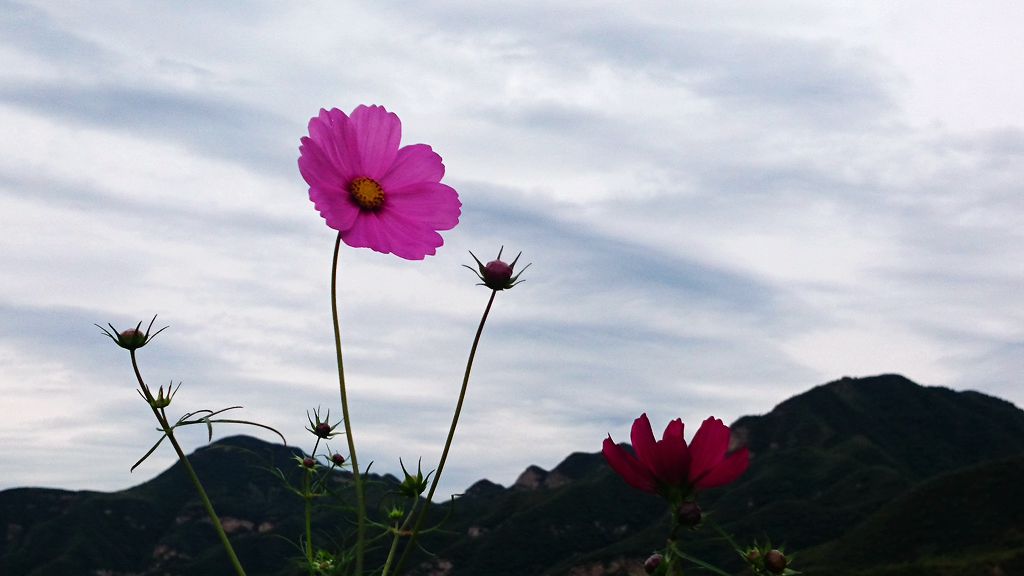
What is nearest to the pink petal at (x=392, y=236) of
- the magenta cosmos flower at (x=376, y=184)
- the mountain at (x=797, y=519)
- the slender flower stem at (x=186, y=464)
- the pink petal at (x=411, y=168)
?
the magenta cosmos flower at (x=376, y=184)

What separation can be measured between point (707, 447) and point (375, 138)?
1.12m

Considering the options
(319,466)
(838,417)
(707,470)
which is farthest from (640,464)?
(838,417)

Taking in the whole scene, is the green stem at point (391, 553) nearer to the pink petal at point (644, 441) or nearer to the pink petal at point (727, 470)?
the pink petal at point (644, 441)

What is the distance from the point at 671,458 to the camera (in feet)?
7.06

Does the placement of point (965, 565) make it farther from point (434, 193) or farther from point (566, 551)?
point (434, 193)

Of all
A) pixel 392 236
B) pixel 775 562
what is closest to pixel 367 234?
pixel 392 236

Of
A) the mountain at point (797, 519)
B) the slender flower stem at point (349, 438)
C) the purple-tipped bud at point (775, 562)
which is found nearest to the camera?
the slender flower stem at point (349, 438)

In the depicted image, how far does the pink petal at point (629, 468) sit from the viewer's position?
84.6 inches

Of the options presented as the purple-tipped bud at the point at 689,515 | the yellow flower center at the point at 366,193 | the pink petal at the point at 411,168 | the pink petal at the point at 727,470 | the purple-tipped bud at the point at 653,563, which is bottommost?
the purple-tipped bud at the point at 653,563

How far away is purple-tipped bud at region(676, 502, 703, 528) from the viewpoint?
2070 mm

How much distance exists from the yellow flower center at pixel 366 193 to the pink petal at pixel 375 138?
0.13 ft

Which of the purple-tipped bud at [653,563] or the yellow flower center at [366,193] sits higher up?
the yellow flower center at [366,193]

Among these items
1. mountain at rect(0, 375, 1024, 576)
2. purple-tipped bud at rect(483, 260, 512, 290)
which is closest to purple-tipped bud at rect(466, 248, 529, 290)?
purple-tipped bud at rect(483, 260, 512, 290)

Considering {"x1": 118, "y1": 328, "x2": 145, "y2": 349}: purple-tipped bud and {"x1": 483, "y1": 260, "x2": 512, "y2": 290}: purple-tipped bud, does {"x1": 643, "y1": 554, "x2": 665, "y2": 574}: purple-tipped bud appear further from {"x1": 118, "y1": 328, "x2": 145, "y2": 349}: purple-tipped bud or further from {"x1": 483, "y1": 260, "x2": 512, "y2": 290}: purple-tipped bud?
{"x1": 118, "y1": 328, "x2": 145, "y2": 349}: purple-tipped bud
